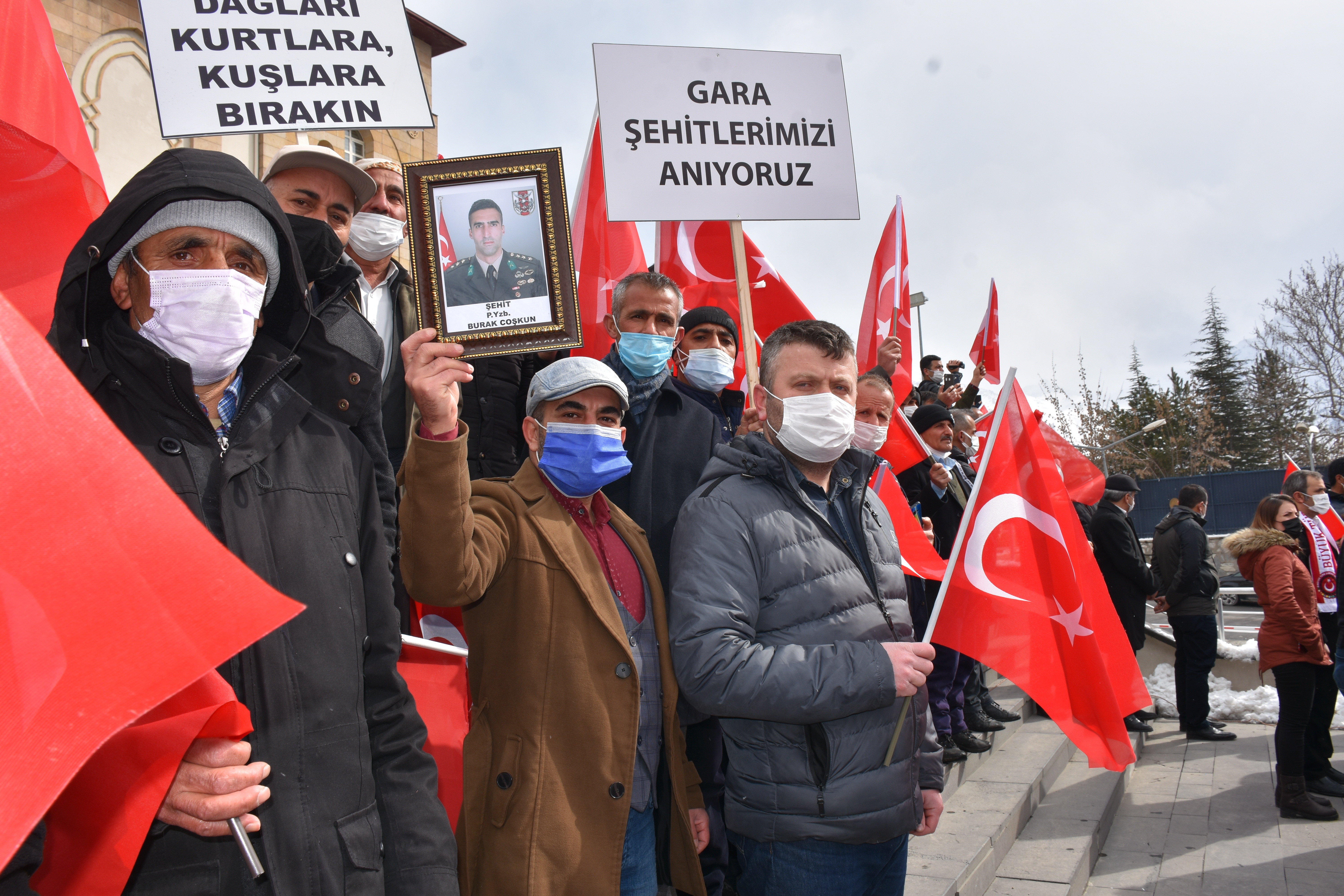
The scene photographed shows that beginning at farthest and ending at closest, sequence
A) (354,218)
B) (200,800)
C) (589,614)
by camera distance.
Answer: (354,218)
(589,614)
(200,800)

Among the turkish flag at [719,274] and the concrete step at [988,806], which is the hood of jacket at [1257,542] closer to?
the concrete step at [988,806]

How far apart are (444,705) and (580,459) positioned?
33.2 inches

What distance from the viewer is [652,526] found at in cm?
329

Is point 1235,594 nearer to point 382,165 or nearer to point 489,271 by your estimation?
point 382,165

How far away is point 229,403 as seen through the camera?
179 centimetres

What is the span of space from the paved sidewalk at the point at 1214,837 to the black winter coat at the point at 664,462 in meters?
3.77

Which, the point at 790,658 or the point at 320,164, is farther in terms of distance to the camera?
the point at 320,164

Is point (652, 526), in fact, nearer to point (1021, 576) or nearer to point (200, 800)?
point (1021, 576)

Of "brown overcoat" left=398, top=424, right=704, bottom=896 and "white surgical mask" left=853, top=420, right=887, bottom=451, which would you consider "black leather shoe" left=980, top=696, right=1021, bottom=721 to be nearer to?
"white surgical mask" left=853, top=420, right=887, bottom=451

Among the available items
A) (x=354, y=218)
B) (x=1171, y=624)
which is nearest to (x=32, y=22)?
(x=354, y=218)

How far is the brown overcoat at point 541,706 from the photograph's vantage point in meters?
2.30

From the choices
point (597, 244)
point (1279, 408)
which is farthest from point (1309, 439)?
point (597, 244)

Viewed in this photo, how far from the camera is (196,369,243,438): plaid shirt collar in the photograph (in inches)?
69.4

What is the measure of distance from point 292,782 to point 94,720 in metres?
0.62
